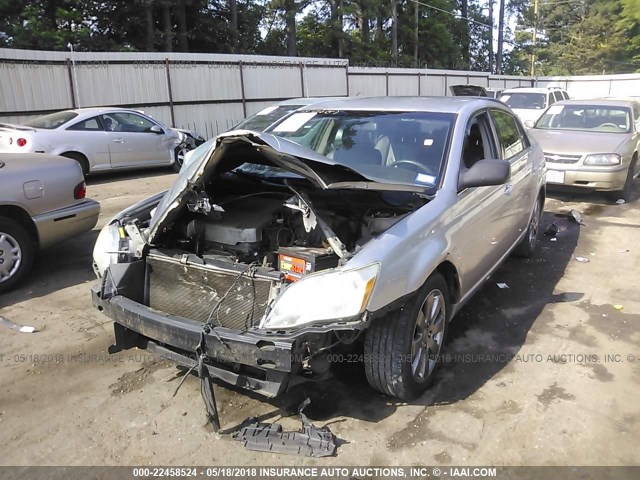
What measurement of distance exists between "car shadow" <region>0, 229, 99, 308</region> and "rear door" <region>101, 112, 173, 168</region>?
15.3 ft

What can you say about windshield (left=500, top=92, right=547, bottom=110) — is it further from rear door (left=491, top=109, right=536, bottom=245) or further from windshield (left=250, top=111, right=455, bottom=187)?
windshield (left=250, top=111, right=455, bottom=187)

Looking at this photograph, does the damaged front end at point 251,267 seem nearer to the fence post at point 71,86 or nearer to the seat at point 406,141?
the seat at point 406,141

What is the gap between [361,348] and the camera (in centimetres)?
312

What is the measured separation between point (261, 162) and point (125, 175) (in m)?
9.03

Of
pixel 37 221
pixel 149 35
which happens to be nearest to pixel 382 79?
pixel 149 35

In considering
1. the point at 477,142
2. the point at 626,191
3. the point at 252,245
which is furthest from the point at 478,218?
the point at 626,191

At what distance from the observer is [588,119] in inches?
387

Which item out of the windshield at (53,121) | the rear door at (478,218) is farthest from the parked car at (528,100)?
the rear door at (478,218)

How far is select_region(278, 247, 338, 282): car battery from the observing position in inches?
115

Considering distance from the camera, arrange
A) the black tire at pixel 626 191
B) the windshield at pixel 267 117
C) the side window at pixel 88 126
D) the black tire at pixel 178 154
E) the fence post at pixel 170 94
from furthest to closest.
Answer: the fence post at pixel 170 94 → the black tire at pixel 178 154 → the side window at pixel 88 126 → the black tire at pixel 626 191 → the windshield at pixel 267 117

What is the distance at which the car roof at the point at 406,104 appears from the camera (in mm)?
4133

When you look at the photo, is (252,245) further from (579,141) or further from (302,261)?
(579,141)

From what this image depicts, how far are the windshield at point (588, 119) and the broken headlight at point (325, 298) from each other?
8501 mm

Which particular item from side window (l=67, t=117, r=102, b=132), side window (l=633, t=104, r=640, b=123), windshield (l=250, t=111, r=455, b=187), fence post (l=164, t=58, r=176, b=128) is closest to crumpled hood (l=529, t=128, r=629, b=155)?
side window (l=633, t=104, r=640, b=123)
